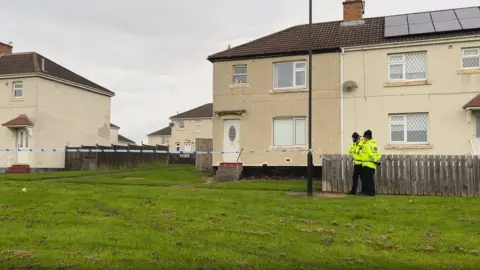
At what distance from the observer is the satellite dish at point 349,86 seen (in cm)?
2064

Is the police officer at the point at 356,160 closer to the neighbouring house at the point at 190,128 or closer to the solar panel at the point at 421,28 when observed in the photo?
the solar panel at the point at 421,28

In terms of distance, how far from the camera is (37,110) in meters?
27.9

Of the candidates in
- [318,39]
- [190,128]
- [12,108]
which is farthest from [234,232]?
[190,128]

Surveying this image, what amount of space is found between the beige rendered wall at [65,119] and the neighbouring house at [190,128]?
2482 cm

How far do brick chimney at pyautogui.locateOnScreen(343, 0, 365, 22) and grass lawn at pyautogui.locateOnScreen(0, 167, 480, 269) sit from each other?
13.7 metres

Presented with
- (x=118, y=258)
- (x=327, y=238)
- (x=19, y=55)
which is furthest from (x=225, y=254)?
(x=19, y=55)

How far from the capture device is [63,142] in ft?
98.7

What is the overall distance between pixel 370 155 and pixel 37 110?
22359 millimetres

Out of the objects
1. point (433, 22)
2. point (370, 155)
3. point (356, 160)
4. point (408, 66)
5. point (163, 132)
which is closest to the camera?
point (370, 155)

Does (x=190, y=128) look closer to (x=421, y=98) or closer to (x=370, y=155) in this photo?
(x=421, y=98)

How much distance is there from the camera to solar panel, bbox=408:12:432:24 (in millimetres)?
21281

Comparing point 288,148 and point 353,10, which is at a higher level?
point 353,10

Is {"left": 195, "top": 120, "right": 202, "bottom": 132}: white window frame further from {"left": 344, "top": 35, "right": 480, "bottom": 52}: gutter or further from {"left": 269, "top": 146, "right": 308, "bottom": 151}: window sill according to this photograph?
{"left": 344, "top": 35, "right": 480, "bottom": 52}: gutter

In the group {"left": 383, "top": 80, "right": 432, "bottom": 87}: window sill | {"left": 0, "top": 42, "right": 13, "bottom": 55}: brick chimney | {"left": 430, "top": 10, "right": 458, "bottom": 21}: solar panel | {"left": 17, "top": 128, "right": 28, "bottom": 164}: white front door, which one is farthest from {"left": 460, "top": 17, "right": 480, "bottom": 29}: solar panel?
{"left": 0, "top": 42, "right": 13, "bottom": 55}: brick chimney
